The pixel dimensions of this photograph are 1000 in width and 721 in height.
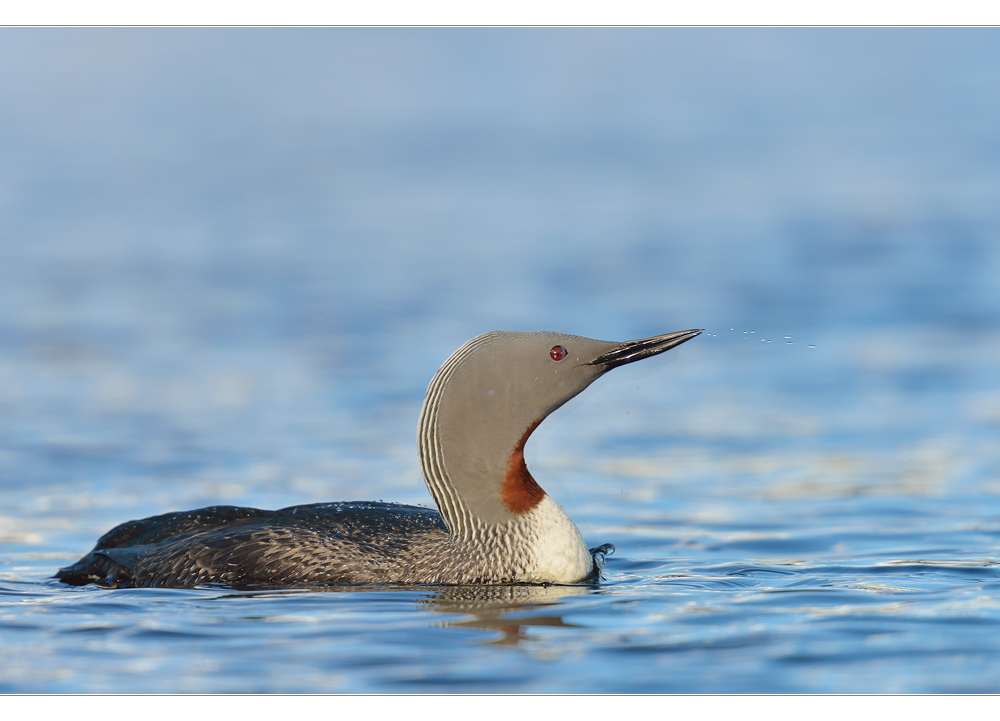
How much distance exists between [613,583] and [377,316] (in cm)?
532

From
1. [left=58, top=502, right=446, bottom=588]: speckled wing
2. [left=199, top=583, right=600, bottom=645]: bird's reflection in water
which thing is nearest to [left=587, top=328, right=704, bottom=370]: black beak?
[left=199, top=583, right=600, bottom=645]: bird's reflection in water

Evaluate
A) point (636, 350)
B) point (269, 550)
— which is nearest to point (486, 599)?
point (269, 550)

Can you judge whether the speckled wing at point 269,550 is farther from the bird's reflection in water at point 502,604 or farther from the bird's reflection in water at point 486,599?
the bird's reflection in water at point 502,604

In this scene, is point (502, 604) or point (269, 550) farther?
point (269, 550)

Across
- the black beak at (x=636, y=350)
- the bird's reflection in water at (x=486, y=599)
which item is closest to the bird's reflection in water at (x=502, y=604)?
the bird's reflection in water at (x=486, y=599)

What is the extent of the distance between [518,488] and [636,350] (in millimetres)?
683

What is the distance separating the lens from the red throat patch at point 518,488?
5457mm

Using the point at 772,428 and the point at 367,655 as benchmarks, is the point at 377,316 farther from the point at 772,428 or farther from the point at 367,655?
the point at 367,655

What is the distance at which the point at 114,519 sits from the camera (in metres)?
6.70

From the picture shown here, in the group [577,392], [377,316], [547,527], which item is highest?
[377,316]

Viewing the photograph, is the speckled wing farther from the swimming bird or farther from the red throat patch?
the red throat patch

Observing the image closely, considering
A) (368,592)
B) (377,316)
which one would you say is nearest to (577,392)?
(368,592)

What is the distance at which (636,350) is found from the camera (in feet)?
17.8

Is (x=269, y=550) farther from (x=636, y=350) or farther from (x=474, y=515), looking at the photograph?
(x=636, y=350)
